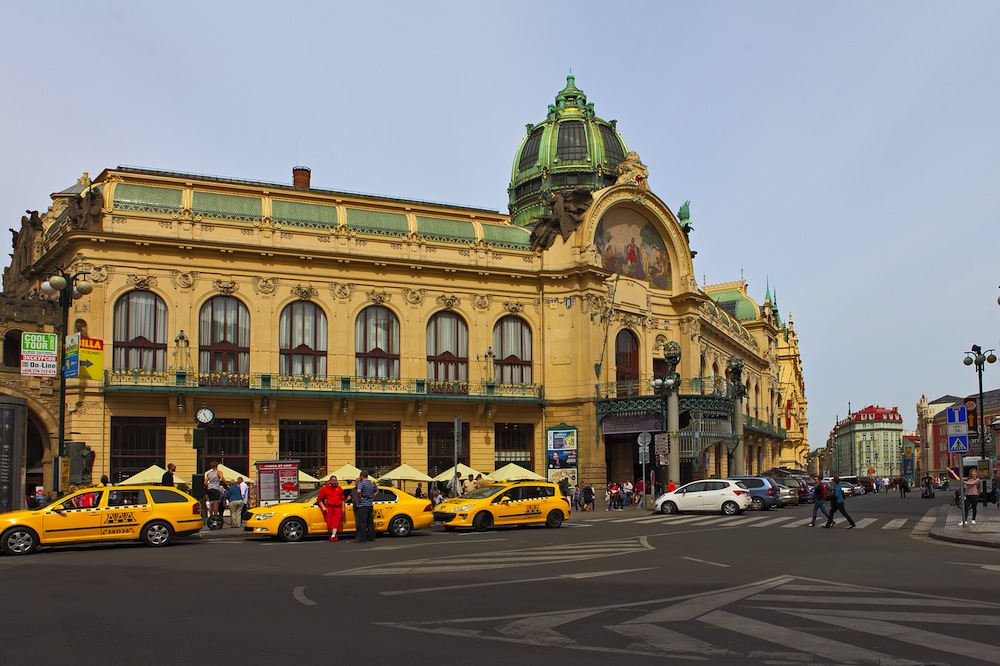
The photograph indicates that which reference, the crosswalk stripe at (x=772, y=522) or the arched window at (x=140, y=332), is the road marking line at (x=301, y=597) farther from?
the arched window at (x=140, y=332)

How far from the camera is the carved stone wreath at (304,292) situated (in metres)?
44.3

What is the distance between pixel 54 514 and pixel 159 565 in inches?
205

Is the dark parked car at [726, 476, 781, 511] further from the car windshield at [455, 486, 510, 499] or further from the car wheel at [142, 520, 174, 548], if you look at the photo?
the car wheel at [142, 520, 174, 548]

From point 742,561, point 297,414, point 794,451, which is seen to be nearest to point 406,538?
point 742,561

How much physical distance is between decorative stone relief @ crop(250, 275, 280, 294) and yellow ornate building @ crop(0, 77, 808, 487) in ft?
0.34

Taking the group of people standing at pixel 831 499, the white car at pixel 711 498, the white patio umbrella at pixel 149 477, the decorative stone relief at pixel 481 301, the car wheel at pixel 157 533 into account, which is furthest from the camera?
the decorative stone relief at pixel 481 301

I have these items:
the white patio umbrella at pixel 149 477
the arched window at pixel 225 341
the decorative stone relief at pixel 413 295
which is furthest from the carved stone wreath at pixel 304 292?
the white patio umbrella at pixel 149 477

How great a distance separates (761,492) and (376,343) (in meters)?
19.3

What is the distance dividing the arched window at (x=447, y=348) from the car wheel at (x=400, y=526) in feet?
70.6

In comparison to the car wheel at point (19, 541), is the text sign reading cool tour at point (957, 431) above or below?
above

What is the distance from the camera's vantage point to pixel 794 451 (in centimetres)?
11256

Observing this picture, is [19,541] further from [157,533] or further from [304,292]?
[304,292]

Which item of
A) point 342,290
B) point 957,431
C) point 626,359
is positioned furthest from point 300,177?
point 957,431

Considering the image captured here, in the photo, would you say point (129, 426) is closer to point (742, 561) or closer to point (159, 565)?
point (159, 565)
